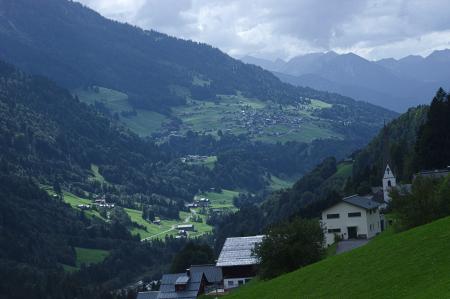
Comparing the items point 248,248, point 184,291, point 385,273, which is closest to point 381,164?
point 248,248

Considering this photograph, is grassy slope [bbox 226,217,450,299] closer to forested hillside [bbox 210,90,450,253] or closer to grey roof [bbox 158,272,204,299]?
grey roof [bbox 158,272,204,299]

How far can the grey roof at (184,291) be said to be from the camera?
275 feet

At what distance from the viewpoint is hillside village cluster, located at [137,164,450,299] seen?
78938mm

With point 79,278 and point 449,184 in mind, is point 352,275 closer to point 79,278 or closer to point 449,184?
point 449,184

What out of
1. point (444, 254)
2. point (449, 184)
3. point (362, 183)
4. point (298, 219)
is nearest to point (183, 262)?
point (362, 183)

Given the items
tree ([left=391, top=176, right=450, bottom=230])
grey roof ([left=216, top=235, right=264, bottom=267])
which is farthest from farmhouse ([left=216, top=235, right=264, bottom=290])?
tree ([left=391, top=176, right=450, bottom=230])

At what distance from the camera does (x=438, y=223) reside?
4400cm

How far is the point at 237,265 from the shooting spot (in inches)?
3123

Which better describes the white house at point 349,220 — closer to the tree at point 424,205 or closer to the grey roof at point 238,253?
the grey roof at point 238,253

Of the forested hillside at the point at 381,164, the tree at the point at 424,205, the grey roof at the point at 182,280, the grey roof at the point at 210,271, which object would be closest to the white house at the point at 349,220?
the forested hillside at the point at 381,164

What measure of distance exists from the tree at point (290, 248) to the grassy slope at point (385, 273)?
378 inches

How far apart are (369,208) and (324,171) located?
382 feet

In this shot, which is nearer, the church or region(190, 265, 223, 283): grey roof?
the church

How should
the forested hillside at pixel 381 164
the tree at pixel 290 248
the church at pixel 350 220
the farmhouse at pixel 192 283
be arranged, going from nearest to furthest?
the tree at pixel 290 248 → the church at pixel 350 220 → the farmhouse at pixel 192 283 → the forested hillside at pixel 381 164
